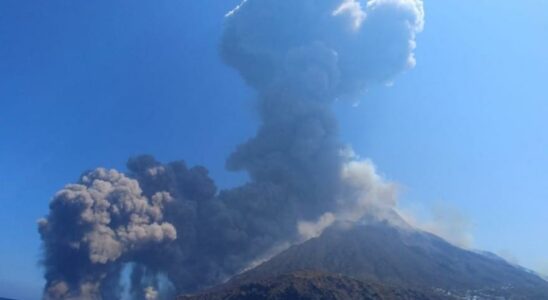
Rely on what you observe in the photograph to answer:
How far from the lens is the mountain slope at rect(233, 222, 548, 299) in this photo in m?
82.6

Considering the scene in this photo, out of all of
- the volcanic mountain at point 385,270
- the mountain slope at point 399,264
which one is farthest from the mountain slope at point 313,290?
the mountain slope at point 399,264

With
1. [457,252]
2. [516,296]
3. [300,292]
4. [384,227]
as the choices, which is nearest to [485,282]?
[516,296]

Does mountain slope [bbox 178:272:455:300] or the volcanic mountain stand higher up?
the volcanic mountain

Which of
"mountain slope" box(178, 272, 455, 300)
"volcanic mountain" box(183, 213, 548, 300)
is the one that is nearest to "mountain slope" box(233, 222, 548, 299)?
"volcanic mountain" box(183, 213, 548, 300)

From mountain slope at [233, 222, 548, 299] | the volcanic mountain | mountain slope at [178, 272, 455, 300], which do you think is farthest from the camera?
mountain slope at [233, 222, 548, 299]

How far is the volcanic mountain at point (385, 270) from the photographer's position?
207 feet

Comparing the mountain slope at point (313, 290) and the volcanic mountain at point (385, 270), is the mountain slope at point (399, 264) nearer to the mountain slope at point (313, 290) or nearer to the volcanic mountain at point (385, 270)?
the volcanic mountain at point (385, 270)

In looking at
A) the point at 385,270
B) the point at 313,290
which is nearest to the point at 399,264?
the point at 385,270

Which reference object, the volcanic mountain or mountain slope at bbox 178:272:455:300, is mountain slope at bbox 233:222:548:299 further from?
mountain slope at bbox 178:272:455:300

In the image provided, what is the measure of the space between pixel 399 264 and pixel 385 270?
5.32 m

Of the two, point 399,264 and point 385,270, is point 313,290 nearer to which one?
point 385,270

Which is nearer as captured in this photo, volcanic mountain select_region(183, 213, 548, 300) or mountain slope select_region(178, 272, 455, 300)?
mountain slope select_region(178, 272, 455, 300)

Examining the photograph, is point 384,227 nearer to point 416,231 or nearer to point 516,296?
point 416,231

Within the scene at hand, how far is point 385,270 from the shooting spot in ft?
279
